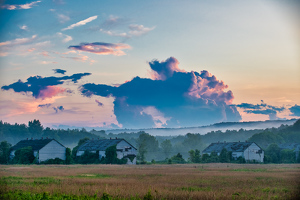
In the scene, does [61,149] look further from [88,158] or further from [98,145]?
[98,145]

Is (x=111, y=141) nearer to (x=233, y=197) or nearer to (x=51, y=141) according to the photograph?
(x=51, y=141)

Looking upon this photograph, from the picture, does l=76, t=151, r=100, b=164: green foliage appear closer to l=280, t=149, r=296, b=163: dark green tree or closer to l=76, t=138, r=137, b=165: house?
l=76, t=138, r=137, b=165: house

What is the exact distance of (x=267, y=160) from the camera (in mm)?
109062

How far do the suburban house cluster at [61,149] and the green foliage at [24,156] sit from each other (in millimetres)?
1119

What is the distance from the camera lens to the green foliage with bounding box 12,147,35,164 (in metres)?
91.9

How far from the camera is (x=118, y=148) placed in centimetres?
9800

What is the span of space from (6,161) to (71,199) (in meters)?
79.8

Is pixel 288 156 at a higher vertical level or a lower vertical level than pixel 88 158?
Result: lower

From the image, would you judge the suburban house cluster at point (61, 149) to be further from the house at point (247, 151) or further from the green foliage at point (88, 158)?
the house at point (247, 151)

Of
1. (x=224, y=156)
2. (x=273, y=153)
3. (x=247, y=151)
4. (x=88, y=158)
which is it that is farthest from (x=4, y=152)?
(x=273, y=153)

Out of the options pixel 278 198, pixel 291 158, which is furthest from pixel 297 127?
pixel 278 198

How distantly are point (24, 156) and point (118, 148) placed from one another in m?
23.6

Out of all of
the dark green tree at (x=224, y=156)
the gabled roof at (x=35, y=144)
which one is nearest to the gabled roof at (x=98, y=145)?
the gabled roof at (x=35, y=144)

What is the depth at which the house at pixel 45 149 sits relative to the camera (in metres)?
92.1
